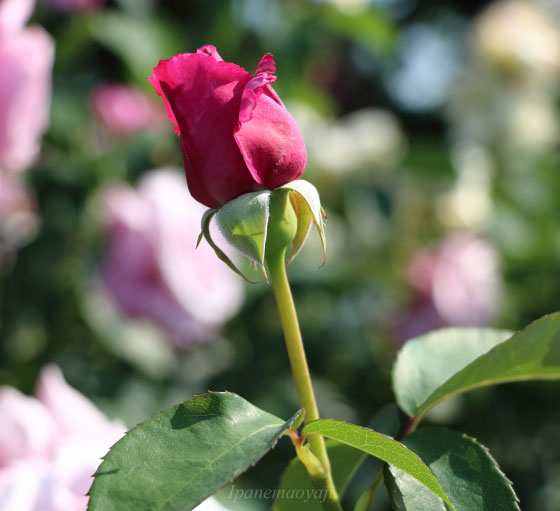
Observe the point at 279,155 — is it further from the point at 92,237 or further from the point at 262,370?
the point at 262,370

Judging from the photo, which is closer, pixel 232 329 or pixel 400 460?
pixel 400 460

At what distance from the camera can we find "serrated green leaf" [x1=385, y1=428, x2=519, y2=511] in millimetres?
273

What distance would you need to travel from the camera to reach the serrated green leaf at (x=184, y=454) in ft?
0.81

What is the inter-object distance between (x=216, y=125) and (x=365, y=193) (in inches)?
45.7

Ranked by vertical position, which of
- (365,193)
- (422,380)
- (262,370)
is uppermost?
(422,380)

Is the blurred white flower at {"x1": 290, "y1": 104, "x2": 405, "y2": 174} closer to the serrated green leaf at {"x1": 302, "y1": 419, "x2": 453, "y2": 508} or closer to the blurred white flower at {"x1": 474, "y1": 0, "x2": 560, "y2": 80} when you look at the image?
the blurred white flower at {"x1": 474, "y1": 0, "x2": 560, "y2": 80}

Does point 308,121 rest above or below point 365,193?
above

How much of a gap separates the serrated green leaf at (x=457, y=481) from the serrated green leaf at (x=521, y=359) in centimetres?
3

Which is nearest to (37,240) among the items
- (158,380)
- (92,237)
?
(92,237)

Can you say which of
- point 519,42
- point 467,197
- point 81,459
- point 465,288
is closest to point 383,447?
point 81,459

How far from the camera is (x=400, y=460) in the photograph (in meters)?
0.26

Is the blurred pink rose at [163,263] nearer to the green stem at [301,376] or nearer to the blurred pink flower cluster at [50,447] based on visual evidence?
the blurred pink flower cluster at [50,447]

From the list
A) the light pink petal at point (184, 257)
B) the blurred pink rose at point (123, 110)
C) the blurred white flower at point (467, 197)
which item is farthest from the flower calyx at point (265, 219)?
the blurred white flower at point (467, 197)

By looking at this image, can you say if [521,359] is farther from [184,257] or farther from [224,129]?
[184,257]
